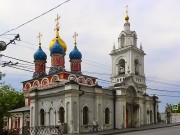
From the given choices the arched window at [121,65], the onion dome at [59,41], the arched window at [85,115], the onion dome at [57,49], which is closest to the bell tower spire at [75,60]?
the onion dome at [59,41]

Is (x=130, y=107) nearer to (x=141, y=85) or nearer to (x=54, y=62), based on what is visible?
(x=141, y=85)

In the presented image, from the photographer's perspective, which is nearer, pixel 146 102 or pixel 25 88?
pixel 146 102

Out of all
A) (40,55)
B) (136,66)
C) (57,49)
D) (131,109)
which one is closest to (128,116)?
(131,109)

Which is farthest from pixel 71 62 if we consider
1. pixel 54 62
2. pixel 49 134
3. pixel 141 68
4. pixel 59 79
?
pixel 49 134

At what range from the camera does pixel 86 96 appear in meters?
30.3

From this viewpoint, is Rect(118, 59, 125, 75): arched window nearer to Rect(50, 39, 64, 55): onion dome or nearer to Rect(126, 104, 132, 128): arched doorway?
Rect(126, 104, 132, 128): arched doorway

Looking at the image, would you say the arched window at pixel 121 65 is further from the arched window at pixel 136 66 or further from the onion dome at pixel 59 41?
the onion dome at pixel 59 41

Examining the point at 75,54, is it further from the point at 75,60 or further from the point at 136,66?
the point at 136,66

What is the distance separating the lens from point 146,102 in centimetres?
3866

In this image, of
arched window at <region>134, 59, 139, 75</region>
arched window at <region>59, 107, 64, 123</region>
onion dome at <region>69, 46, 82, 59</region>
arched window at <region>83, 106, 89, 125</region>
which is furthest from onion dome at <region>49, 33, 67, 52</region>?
arched window at <region>83, 106, 89, 125</region>

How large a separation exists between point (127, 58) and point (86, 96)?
504 inches

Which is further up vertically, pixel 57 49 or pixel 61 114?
pixel 57 49

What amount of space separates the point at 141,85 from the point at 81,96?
14.0m

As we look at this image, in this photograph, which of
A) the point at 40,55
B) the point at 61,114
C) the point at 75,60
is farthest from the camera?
the point at 40,55
